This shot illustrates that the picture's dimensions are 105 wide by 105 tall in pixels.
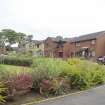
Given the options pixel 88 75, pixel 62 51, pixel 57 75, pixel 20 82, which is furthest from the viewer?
pixel 62 51

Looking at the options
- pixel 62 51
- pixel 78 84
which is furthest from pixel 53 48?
pixel 78 84

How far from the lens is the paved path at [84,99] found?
9205mm

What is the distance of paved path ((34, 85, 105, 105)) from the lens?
9.20 meters

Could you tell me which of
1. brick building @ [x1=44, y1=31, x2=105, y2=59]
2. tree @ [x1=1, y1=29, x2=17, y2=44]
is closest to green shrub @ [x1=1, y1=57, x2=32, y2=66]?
brick building @ [x1=44, y1=31, x2=105, y2=59]

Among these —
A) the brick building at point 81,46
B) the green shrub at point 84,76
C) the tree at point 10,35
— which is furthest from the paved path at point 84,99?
the tree at point 10,35

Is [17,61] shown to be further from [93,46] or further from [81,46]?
[81,46]

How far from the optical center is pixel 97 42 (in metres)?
48.6

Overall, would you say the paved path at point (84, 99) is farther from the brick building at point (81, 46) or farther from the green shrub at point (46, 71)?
the brick building at point (81, 46)

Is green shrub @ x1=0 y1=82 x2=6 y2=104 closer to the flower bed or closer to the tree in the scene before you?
the flower bed

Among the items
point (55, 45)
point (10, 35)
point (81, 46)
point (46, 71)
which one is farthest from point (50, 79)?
point (10, 35)

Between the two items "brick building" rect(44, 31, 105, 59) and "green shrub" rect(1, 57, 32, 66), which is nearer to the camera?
"green shrub" rect(1, 57, 32, 66)

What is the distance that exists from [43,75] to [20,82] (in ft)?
5.93

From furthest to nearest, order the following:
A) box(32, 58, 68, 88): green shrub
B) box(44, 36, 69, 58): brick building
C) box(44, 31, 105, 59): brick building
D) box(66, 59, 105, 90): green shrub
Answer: box(44, 36, 69, 58): brick building
box(44, 31, 105, 59): brick building
box(66, 59, 105, 90): green shrub
box(32, 58, 68, 88): green shrub

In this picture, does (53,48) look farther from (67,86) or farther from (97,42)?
(67,86)
